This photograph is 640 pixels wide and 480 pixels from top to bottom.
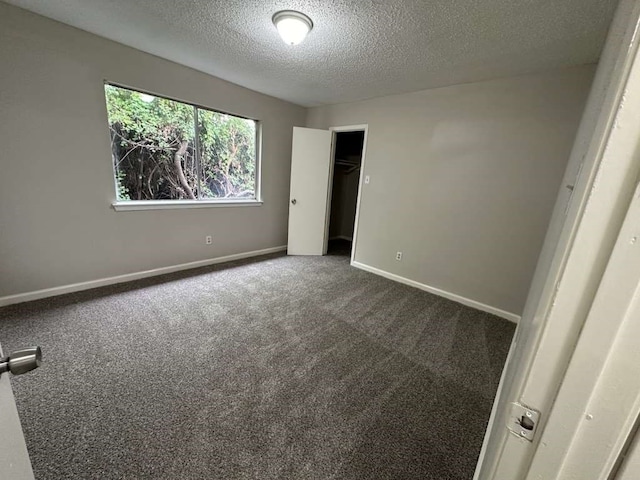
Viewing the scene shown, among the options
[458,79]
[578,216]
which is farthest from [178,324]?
[458,79]

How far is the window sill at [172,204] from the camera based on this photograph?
2.69m

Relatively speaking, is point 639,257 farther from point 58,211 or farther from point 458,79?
point 58,211

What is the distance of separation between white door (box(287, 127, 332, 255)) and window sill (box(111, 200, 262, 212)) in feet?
2.44

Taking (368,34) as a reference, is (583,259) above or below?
below

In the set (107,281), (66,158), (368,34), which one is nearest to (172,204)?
(66,158)

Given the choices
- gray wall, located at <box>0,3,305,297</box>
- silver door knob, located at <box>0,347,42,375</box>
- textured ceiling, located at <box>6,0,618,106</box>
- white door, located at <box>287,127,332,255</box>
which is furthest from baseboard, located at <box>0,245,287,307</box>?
silver door knob, located at <box>0,347,42,375</box>

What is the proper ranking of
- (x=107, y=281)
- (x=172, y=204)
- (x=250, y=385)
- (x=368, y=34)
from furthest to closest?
(x=172, y=204) → (x=107, y=281) → (x=368, y=34) → (x=250, y=385)

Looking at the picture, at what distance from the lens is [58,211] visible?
234 cm

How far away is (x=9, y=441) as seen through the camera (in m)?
0.52

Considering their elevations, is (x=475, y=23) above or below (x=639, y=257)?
above

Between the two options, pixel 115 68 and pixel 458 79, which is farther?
pixel 458 79

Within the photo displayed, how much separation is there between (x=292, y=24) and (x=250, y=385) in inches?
97.8

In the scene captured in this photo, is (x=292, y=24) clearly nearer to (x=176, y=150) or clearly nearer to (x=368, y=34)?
(x=368, y=34)

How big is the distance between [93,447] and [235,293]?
1.61 m
